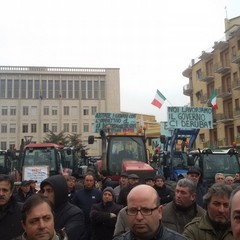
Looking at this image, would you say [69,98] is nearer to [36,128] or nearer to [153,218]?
[36,128]

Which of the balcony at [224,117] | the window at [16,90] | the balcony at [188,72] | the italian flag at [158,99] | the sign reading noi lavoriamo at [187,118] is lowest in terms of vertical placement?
the sign reading noi lavoriamo at [187,118]

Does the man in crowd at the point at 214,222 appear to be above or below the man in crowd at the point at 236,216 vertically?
below

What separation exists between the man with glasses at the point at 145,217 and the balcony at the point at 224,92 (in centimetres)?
3219

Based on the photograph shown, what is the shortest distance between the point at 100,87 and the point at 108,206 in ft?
173

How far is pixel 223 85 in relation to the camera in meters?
34.8

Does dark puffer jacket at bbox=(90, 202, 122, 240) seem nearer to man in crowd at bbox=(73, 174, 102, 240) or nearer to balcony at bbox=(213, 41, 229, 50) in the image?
man in crowd at bbox=(73, 174, 102, 240)

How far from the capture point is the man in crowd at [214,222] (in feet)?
10.4

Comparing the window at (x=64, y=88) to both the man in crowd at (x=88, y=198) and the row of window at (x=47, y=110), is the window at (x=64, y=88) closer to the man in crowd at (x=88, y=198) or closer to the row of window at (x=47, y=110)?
the row of window at (x=47, y=110)

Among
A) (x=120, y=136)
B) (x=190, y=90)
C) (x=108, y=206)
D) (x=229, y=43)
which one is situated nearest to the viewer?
(x=108, y=206)

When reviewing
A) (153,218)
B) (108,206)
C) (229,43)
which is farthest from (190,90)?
(153,218)

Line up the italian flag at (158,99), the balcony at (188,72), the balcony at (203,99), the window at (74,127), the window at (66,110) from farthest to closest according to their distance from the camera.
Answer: the window at (66,110)
the window at (74,127)
the balcony at (188,72)
the balcony at (203,99)
the italian flag at (158,99)

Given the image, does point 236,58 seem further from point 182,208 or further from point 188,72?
point 182,208

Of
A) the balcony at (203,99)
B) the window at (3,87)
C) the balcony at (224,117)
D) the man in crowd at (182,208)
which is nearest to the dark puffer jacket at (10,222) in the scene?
the man in crowd at (182,208)

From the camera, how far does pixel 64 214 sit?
3.50 meters
